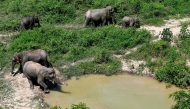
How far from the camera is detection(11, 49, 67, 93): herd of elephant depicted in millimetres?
12750

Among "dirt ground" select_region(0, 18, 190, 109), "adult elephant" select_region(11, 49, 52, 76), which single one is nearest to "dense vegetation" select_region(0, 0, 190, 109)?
"dirt ground" select_region(0, 18, 190, 109)

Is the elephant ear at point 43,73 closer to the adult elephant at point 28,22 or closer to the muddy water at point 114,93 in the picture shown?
the muddy water at point 114,93

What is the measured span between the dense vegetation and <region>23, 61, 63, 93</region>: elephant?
3.30ft

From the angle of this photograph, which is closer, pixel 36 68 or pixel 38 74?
pixel 38 74

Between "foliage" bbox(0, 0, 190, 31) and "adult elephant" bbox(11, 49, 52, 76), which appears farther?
"foliage" bbox(0, 0, 190, 31)

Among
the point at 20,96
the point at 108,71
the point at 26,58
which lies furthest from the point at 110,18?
the point at 20,96

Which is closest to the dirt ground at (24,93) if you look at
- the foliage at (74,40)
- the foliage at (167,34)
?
the foliage at (74,40)

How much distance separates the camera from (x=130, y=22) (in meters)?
17.7

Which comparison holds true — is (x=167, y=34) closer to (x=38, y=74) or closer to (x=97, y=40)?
(x=97, y=40)

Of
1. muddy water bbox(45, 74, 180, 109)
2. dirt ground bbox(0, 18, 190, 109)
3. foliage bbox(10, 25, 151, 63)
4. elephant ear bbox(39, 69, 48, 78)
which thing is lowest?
muddy water bbox(45, 74, 180, 109)

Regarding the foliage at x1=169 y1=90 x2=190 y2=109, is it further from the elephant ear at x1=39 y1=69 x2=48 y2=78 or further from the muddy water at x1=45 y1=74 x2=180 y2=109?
the elephant ear at x1=39 y1=69 x2=48 y2=78

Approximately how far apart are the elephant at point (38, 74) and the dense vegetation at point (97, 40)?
3.30 ft

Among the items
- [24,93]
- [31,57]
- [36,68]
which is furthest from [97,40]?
[24,93]

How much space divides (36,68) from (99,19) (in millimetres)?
6182
